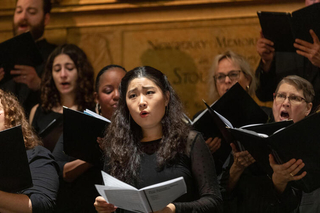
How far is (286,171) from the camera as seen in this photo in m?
2.32

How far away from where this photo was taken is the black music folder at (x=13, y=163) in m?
2.25

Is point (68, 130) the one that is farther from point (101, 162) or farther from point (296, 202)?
point (296, 202)

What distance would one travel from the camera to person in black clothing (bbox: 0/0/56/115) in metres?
3.93

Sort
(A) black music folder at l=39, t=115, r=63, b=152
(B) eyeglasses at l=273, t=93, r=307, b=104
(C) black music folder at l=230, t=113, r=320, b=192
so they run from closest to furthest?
1. (C) black music folder at l=230, t=113, r=320, b=192
2. (B) eyeglasses at l=273, t=93, r=307, b=104
3. (A) black music folder at l=39, t=115, r=63, b=152

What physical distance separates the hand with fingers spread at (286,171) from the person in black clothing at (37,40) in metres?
2.36

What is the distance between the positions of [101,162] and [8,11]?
2498 millimetres

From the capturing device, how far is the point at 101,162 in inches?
113

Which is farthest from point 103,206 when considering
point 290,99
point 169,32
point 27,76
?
point 169,32

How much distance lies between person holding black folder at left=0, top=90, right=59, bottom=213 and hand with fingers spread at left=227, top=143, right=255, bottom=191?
1.06m

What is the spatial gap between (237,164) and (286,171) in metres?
0.48

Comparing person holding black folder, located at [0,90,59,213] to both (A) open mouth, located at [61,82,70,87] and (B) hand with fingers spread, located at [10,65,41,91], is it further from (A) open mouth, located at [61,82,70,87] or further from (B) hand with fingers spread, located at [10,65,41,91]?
(B) hand with fingers spread, located at [10,65,41,91]

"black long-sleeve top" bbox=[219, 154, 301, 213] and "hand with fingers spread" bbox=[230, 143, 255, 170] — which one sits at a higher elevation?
"hand with fingers spread" bbox=[230, 143, 255, 170]

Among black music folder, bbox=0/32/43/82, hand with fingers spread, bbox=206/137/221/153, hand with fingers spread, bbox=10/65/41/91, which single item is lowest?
hand with fingers spread, bbox=206/137/221/153

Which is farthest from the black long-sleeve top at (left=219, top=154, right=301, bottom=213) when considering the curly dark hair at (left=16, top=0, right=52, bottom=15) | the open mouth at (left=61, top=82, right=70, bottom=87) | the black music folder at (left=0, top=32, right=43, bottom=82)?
the curly dark hair at (left=16, top=0, right=52, bottom=15)
